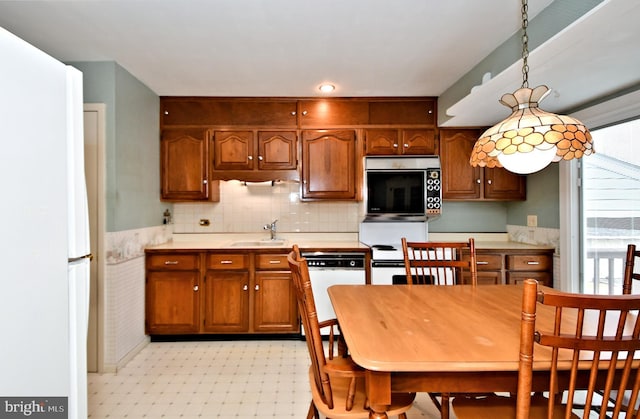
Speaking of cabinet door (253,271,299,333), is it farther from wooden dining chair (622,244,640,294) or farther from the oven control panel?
wooden dining chair (622,244,640,294)

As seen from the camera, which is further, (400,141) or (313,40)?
(400,141)

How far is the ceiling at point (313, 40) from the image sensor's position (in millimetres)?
1871

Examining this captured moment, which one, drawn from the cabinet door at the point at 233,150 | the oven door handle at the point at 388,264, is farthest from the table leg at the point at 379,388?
the cabinet door at the point at 233,150

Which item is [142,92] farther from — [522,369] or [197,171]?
[522,369]

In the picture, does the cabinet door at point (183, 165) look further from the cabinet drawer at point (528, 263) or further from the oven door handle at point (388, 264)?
the cabinet drawer at point (528, 263)

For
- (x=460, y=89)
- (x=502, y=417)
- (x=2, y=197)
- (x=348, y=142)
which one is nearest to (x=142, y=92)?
(x=348, y=142)

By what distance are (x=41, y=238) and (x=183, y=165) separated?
2.41 meters

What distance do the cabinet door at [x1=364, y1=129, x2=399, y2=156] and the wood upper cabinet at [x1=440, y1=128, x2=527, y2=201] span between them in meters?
0.48

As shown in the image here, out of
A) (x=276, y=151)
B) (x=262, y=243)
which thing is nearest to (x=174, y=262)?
(x=262, y=243)

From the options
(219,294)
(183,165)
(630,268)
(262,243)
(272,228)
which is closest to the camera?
(630,268)

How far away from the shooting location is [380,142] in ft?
11.1

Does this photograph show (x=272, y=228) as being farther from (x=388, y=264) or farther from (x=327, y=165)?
(x=388, y=264)

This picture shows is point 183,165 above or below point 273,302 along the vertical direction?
above

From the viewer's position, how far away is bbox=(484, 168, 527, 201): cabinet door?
11.0 feet
